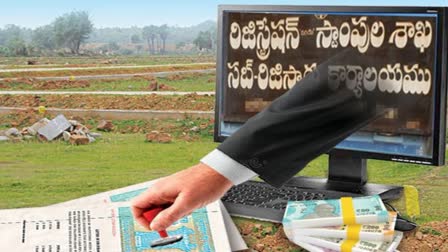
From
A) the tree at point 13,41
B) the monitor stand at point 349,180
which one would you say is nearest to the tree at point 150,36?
the tree at point 13,41

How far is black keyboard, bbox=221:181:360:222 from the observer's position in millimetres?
1359

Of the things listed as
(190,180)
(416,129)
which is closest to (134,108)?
(416,129)

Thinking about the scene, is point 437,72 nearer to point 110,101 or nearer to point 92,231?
point 92,231

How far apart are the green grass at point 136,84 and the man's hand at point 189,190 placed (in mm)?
1539

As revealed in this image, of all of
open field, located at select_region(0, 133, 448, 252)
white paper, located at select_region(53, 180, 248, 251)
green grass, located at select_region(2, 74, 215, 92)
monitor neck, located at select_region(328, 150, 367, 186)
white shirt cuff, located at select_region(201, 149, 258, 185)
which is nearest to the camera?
white shirt cuff, located at select_region(201, 149, 258, 185)

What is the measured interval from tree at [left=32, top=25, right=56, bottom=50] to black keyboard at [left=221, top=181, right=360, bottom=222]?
48.9 inches

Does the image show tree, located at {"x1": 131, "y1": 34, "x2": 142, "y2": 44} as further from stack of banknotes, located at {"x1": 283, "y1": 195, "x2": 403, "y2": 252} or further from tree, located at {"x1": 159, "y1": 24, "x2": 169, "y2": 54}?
stack of banknotes, located at {"x1": 283, "y1": 195, "x2": 403, "y2": 252}

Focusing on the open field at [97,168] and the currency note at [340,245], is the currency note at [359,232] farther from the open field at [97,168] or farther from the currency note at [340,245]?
the open field at [97,168]

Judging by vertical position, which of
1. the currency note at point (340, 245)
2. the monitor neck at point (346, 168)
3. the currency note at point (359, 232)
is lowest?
the currency note at point (340, 245)

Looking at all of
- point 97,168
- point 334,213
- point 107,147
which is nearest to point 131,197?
point 334,213

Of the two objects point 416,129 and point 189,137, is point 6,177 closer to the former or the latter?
point 189,137

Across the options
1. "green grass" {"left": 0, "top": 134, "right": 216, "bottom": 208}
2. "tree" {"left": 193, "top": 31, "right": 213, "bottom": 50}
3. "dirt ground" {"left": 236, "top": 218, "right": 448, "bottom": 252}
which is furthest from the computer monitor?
"tree" {"left": 193, "top": 31, "right": 213, "bottom": 50}

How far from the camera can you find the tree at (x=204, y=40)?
96.3 inches

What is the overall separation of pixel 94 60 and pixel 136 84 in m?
0.15
